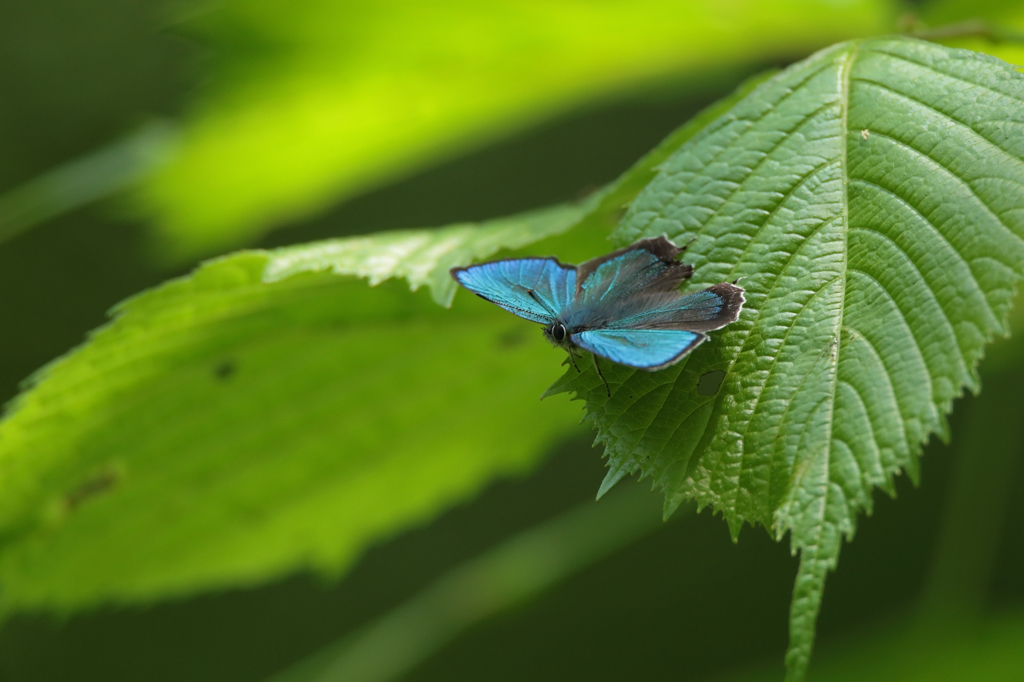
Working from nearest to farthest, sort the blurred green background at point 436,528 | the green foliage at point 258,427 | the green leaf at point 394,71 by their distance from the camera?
the green foliage at point 258,427
the green leaf at point 394,71
the blurred green background at point 436,528

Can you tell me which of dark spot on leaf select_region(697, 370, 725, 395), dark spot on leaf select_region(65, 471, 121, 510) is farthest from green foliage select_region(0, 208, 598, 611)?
dark spot on leaf select_region(697, 370, 725, 395)

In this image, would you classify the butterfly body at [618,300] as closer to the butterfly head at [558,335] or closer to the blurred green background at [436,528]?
the butterfly head at [558,335]

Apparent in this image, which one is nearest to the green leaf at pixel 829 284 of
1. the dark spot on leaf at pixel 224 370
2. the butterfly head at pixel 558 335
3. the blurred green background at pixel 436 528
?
the butterfly head at pixel 558 335

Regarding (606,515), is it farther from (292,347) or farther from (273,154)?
(273,154)

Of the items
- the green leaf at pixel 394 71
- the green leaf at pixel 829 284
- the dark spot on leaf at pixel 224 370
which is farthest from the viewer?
the green leaf at pixel 394 71

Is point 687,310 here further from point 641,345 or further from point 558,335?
point 558,335

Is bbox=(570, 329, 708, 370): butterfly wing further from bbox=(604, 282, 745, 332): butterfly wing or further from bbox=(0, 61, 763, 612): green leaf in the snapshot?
bbox=(0, 61, 763, 612): green leaf
